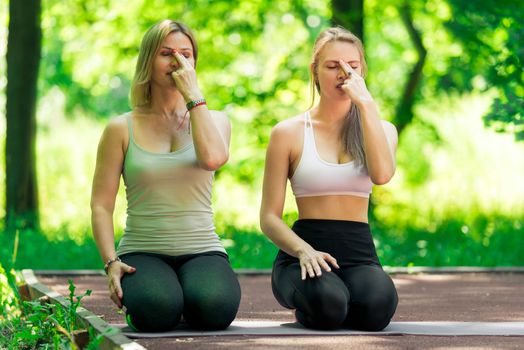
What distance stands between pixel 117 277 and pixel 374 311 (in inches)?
50.1

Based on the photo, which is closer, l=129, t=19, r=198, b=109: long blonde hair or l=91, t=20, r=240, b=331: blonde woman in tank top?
l=91, t=20, r=240, b=331: blonde woman in tank top

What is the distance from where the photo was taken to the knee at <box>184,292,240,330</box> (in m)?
5.07

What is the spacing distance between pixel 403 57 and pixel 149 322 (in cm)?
1714

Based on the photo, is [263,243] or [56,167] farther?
[56,167]

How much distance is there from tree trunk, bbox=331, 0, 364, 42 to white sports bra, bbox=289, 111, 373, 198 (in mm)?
7075

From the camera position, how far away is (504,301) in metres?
6.73

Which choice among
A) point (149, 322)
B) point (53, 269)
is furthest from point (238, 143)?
point (149, 322)

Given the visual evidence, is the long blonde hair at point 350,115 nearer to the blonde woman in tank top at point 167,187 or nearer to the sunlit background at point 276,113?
the blonde woman in tank top at point 167,187

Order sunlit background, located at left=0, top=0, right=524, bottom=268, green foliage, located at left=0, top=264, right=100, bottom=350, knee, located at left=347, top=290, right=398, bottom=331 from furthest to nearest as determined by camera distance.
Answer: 1. sunlit background, located at left=0, top=0, right=524, bottom=268
2. knee, located at left=347, top=290, right=398, bottom=331
3. green foliage, located at left=0, top=264, right=100, bottom=350

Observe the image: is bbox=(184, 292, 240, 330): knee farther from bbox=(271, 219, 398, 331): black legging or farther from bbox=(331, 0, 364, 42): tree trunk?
bbox=(331, 0, 364, 42): tree trunk

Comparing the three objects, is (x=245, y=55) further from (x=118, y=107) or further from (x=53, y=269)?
(x=118, y=107)

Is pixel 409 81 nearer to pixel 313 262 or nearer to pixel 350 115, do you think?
pixel 350 115

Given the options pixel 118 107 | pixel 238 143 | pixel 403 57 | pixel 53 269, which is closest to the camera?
pixel 53 269

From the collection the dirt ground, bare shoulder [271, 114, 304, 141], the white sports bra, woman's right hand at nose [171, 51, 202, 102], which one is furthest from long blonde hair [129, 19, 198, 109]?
the dirt ground
